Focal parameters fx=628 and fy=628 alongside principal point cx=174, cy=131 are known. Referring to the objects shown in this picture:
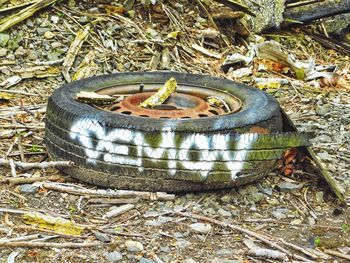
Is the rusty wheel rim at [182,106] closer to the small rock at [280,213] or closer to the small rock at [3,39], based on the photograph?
the small rock at [280,213]

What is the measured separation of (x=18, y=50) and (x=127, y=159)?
347 centimetres

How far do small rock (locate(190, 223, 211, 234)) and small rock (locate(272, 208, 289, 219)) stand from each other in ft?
1.63

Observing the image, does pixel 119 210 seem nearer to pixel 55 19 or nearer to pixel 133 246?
pixel 133 246

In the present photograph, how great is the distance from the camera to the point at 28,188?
403cm

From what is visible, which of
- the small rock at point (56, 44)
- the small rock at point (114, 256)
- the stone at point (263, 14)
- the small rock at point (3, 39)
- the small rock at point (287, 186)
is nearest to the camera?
the small rock at point (114, 256)

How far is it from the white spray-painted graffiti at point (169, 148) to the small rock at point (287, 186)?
1.53ft

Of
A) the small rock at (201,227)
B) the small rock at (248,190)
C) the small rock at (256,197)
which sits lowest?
the small rock at (256,197)

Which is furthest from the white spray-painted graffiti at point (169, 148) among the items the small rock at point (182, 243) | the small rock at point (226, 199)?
the small rock at point (182, 243)

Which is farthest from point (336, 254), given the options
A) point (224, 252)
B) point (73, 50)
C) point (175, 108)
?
point (73, 50)

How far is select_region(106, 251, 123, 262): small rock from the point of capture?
10.7ft

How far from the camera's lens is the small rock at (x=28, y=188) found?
4.00m

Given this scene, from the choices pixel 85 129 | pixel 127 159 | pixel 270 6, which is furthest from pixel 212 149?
pixel 270 6

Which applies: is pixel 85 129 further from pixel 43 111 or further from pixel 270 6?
pixel 270 6

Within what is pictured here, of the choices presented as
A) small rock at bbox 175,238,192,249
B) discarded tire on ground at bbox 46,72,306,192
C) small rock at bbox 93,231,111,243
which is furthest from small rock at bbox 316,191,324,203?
small rock at bbox 93,231,111,243
